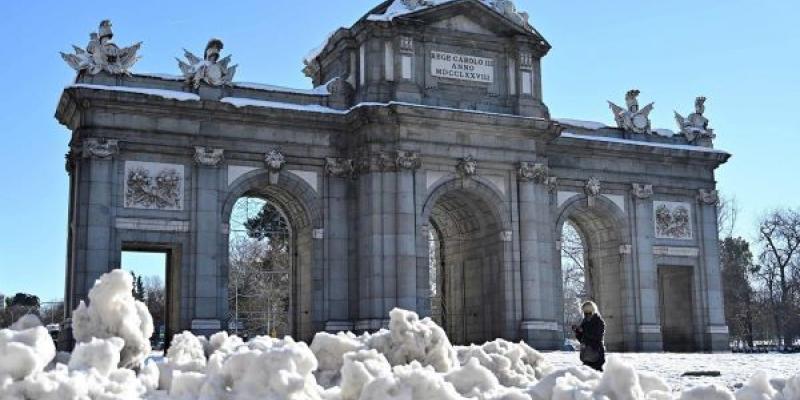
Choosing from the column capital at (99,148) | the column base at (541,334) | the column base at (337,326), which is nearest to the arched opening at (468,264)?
the column base at (541,334)

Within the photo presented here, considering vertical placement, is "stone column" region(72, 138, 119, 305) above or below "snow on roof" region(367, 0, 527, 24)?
below

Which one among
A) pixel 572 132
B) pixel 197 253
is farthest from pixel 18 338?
pixel 572 132

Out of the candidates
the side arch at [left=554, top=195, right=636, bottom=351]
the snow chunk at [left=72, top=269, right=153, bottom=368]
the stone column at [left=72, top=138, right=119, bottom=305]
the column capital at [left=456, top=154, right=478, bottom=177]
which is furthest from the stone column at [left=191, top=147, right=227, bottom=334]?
the snow chunk at [left=72, top=269, right=153, bottom=368]

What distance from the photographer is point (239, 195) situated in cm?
2711

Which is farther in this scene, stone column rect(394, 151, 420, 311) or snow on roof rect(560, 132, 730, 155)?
snow on roof rect(560, 132, 730, 155)

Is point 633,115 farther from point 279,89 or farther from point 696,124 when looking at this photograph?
point 279,89

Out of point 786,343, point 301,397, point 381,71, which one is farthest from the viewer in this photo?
point 786,343

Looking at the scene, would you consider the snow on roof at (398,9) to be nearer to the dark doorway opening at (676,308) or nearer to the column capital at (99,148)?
the column capital at (99,148)

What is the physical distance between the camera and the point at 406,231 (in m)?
26.9

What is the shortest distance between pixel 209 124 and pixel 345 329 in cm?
680

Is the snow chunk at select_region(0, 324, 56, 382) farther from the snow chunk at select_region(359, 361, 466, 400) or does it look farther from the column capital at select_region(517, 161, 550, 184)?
the column capital at select_region(517, 161, 550, 184)

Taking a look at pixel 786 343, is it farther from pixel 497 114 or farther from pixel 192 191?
pixel 192 191

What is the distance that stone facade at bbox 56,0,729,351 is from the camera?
25781 mm

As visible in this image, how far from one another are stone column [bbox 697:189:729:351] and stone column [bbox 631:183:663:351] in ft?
5.88
